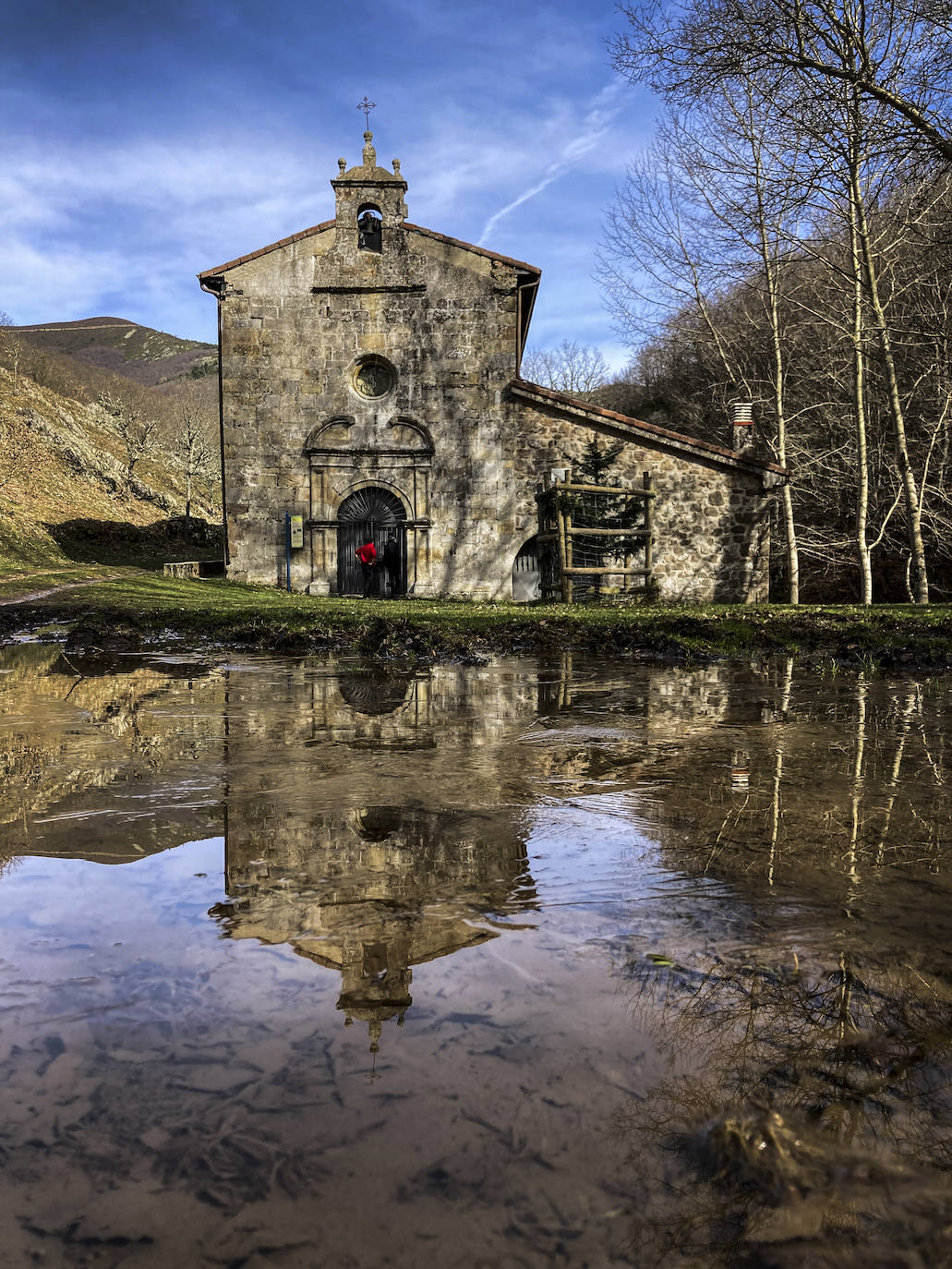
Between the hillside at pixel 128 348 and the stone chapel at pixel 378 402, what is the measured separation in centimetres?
8672

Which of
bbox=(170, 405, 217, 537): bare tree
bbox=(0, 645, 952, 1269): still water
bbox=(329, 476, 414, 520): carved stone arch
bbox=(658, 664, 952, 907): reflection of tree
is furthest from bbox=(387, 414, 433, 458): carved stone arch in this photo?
bbox=(170, 405, 217, 537): bare tree

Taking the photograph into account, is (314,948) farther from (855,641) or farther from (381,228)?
(381,228)

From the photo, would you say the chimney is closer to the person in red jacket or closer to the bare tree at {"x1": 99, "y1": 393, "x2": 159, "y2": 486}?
the person in red jacket

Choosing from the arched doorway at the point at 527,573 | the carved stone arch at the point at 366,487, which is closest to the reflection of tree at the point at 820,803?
the arched doorway at the point at 527,573

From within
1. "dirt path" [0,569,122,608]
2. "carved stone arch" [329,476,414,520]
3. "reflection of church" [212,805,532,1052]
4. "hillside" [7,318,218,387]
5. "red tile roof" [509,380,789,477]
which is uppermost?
"hillside" [7,318,218,387]

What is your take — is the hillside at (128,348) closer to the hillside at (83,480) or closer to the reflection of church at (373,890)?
the hillside at (83,480)

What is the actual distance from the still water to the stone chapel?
18128mm

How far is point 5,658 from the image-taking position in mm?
8102

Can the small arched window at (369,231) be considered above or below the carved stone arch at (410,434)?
above

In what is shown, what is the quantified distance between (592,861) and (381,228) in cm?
2191

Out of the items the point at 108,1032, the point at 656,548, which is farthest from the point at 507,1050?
the point at 656,548

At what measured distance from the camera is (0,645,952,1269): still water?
1.14 meters

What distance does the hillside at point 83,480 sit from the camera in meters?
31.0

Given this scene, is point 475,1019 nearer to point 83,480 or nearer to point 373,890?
point 373,890
